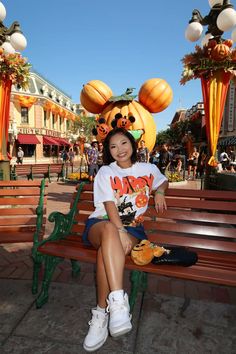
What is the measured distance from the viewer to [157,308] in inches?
89.0

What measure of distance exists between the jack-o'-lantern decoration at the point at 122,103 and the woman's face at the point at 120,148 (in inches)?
160

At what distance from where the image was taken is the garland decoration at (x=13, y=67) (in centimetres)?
514

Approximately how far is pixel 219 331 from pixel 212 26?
225 inches

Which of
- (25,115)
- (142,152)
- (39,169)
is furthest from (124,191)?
(25,115)

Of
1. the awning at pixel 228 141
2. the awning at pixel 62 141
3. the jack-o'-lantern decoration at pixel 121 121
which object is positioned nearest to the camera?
the jack-o'-lantern decoration at pixel 121 121

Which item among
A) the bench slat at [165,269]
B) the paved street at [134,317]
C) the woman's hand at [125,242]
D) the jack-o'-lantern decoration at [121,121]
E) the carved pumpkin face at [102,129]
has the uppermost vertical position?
Answer: the jack-o'-lantern decoration at [121,121]

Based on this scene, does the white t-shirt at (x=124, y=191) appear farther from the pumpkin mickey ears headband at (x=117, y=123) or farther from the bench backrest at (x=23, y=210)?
the pumpkin mickey ears headband at (x=117, y=123)

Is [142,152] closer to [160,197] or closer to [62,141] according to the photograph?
[160,197]

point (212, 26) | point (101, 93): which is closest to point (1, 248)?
point (101, 93)

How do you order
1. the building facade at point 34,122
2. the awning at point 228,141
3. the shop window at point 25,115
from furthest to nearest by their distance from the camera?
1. the shop window at point 25,115
2. the building facade at point 34,122
3. the awning at point 228,141

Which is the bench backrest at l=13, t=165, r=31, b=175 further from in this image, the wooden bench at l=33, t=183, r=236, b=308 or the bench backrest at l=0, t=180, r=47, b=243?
the wooden bench at l=33, t=183, r=236, b=308

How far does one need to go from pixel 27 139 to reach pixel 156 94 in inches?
975

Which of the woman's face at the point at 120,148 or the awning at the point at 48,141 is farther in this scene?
the awning at the point at 48,141

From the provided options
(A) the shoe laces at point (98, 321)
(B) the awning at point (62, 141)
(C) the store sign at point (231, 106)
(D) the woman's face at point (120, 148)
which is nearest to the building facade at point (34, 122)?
(B) the awning at point (62, 141)
